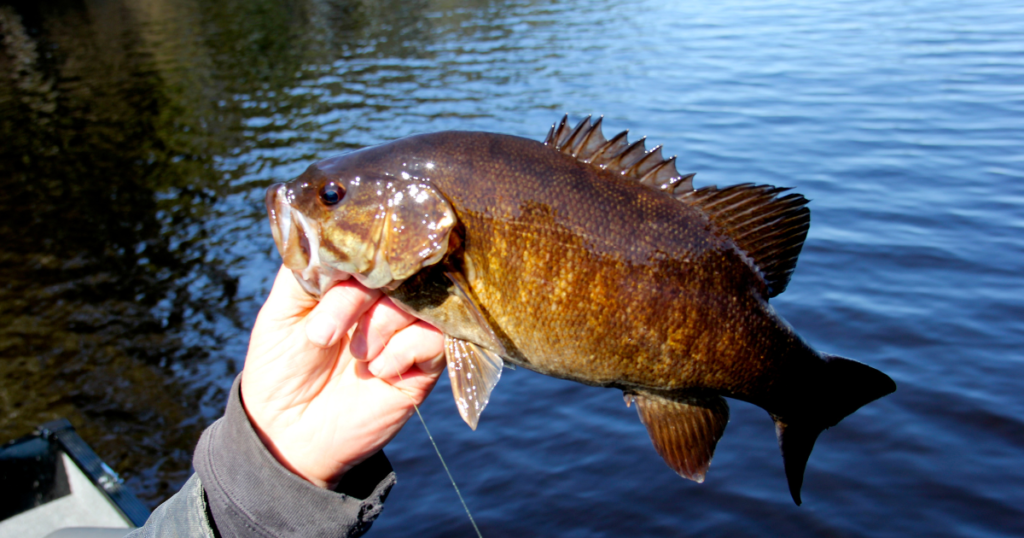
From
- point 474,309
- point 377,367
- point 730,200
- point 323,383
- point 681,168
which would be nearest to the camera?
point 474,309

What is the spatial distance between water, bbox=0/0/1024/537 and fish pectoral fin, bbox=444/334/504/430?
132 inches

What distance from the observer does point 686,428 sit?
2.49 m

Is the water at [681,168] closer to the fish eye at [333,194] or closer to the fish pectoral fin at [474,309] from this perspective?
the fish pectoral fin at [474,309]

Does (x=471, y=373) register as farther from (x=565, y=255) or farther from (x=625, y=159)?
(x=625, y=159)

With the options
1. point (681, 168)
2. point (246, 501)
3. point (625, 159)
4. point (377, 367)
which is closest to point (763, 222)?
point (625, 159)

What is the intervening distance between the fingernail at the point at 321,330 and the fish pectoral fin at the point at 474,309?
39 centimetres

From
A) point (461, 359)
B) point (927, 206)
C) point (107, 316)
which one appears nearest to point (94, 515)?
point (461, 359)

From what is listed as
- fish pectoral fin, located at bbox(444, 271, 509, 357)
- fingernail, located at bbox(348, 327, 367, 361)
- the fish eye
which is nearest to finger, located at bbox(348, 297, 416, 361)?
fingernail, located at bbox(348, 327, 367, 361)

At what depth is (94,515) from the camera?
176 inches

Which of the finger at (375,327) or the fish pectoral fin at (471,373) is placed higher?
the finger at (375,327)

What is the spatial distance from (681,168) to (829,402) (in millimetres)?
7660

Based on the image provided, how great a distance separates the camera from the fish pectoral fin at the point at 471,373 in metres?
2.40

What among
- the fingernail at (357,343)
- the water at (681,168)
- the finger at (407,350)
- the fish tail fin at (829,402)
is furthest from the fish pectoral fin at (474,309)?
the water at (681,168)

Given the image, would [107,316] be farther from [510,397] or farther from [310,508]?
[310,508]
